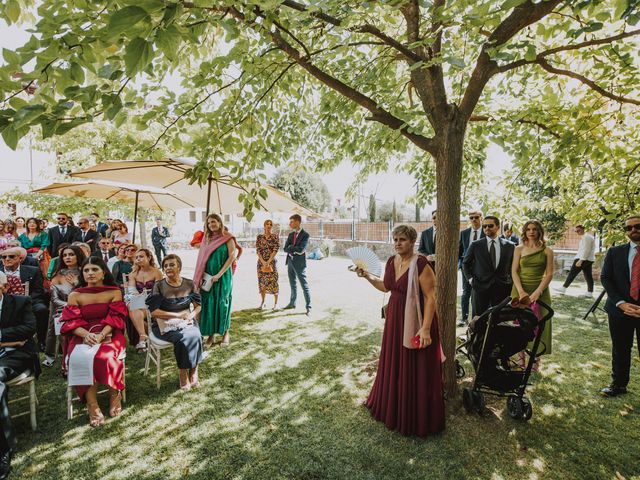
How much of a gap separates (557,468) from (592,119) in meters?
3.81

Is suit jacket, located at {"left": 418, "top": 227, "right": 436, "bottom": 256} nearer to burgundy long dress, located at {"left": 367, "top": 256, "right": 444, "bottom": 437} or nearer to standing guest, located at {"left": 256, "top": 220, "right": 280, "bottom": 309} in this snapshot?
standing guest, located at {"left": 256, "top": 220, "right": 280, "bottom": 309}

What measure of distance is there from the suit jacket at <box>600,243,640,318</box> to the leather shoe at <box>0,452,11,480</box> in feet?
20.0

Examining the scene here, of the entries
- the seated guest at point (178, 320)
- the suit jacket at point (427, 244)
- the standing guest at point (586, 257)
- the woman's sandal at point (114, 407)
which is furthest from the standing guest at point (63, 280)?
the standing guest at point (586, 257)

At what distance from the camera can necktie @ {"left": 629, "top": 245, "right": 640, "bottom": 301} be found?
Answer: 3.80m

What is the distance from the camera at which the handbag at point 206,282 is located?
5480 millimetres

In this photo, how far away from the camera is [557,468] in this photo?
2.89 m

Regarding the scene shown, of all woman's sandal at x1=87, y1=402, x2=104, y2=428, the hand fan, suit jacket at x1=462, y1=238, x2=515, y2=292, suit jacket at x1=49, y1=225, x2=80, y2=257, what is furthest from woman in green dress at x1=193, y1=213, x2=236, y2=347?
suit jacket at x1=49, y1=225, x2=80, y2=257

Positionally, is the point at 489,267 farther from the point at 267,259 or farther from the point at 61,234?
the point at 61,234

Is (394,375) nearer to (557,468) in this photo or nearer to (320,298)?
(557,468)

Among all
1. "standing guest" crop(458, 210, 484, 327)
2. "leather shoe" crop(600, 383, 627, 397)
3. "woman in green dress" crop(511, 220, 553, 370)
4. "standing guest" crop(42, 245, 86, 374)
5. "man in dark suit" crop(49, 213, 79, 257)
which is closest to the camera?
"leather shoe" crop(600, 383, 627, 397)

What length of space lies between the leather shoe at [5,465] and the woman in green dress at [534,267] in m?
5.54

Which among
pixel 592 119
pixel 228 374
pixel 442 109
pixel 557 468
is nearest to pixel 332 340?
pixel 228 374

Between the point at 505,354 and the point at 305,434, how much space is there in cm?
222

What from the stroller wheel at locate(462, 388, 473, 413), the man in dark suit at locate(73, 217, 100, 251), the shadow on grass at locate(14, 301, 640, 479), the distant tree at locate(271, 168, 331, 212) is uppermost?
the distant tree at locate(271, 168, 331, 212)
